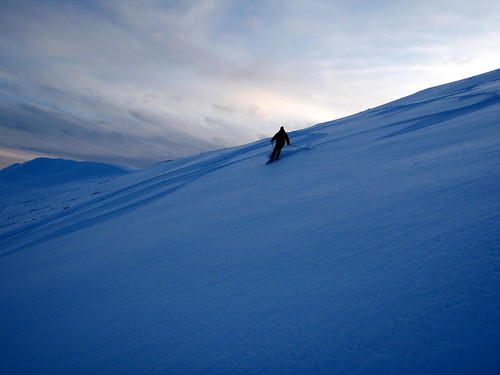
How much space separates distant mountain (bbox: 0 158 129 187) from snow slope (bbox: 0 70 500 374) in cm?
6289

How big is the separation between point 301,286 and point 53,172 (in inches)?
3244

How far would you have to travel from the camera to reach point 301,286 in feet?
5.96

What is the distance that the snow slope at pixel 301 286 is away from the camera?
1.28m

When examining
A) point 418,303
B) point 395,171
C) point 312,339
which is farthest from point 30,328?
point 395,171

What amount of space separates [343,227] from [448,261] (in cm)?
94

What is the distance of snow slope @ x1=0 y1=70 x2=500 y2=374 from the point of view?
1.28m

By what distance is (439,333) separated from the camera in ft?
3.96

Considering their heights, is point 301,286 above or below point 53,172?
below

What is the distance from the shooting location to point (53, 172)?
6631 centimetres

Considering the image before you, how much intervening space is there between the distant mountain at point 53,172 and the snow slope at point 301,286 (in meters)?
62.9

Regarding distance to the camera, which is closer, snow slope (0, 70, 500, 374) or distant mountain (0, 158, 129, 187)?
snow slope (0, 70, 500, 374)

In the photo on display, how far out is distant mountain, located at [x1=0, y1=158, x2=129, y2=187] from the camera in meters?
59.7

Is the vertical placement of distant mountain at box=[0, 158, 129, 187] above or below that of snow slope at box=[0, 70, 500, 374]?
above

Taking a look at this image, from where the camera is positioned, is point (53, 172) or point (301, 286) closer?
point (301, 286)
